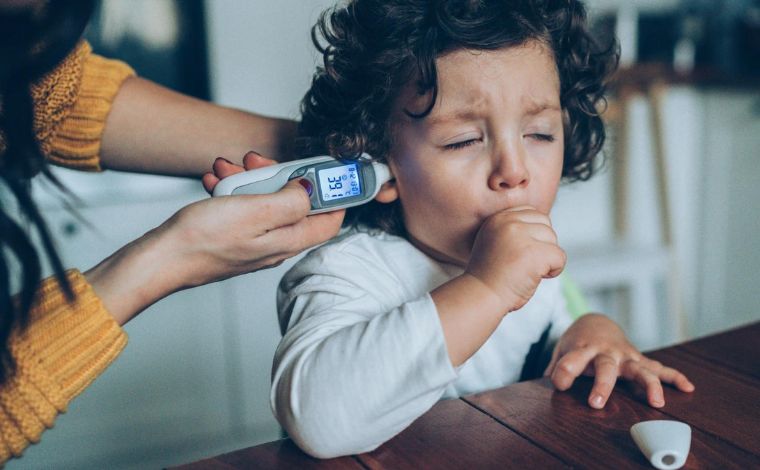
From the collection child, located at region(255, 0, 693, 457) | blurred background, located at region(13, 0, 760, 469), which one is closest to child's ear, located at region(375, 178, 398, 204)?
child, located at region(255, 0, 693, 457)

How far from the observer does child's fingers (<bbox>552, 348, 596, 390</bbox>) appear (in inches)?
28.3

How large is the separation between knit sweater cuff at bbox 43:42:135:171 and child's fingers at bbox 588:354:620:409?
2.26 feet

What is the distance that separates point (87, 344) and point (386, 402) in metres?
0.27

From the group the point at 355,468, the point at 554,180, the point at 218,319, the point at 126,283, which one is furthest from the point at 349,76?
the point at 218,319

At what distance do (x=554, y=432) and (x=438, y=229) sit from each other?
30 centimetres

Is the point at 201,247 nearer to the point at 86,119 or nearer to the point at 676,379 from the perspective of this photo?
the point at 86,119

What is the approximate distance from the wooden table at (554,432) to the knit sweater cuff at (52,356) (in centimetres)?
14

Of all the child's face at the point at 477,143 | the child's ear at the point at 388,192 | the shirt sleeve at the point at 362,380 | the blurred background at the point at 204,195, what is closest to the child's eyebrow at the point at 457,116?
the child's face at the point at 477,143

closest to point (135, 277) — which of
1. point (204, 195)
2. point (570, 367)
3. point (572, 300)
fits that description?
point (570, 367)

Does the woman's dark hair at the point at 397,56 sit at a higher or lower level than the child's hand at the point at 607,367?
higher

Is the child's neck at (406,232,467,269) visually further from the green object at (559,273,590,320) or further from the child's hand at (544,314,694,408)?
the green object at (559,273,590,320)

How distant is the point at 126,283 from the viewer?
0.67m

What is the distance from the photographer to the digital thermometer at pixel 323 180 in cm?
77

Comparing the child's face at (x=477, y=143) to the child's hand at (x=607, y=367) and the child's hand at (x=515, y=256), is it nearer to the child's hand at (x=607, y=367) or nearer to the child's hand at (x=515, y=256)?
the child's hand at (x=515, y=256)
